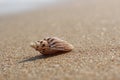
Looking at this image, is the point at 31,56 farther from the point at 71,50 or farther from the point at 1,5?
the point at 1,5

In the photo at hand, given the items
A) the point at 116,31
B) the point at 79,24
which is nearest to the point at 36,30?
the point at 79,24

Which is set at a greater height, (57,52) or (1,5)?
(1,5)

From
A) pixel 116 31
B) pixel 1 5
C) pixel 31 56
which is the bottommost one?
pixel 31 56

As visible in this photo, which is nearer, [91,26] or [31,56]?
[31,56]

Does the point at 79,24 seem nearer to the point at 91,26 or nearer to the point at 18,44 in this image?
the point at 91,26

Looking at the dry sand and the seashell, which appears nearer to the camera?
the dry sand

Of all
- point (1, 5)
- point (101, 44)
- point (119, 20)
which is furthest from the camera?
point (1, 5)

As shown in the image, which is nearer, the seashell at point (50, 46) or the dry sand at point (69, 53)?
the dry sand at point (69, 53)

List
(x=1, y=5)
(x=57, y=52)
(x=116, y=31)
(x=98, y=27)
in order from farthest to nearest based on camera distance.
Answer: (x=1, y=5) < (x=98, y=27) < (x=116, y=31) < (x=57, y=52)
